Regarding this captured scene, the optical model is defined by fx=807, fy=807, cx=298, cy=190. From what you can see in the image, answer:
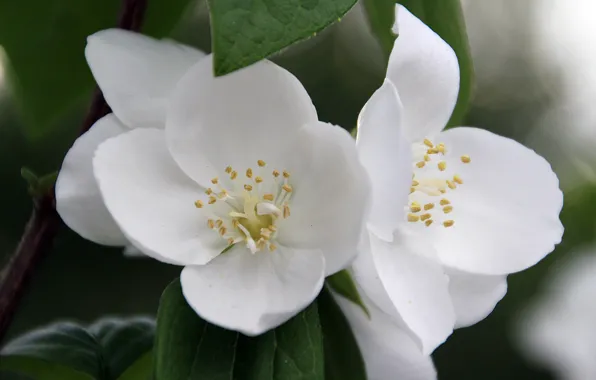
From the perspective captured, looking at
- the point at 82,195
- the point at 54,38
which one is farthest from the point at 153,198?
the point at 54,38

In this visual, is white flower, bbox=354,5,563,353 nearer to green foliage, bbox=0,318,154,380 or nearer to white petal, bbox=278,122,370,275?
white petal, bbox=278,122,370,275

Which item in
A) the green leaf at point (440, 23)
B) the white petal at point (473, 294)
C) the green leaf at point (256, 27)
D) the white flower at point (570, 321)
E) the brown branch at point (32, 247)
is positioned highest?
the green leaf at point (256, 27)

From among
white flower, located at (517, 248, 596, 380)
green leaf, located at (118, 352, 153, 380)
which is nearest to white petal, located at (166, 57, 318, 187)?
green leaf, located at (118, 352, 153, 380)

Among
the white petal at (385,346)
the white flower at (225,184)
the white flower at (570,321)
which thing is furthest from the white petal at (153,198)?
the white flower at (570,321)

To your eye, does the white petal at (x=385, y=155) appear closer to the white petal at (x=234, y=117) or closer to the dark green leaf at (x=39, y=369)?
the white petal at (x=234, y=117)

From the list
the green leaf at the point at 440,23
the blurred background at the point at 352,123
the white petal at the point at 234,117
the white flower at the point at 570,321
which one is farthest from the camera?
the blurred background at the point at 352,123

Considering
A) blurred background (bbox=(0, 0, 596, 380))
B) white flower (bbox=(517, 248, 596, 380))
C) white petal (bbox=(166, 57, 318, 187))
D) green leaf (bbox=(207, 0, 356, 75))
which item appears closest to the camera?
green leaf (bbox=(207, 0, 356, 75))
